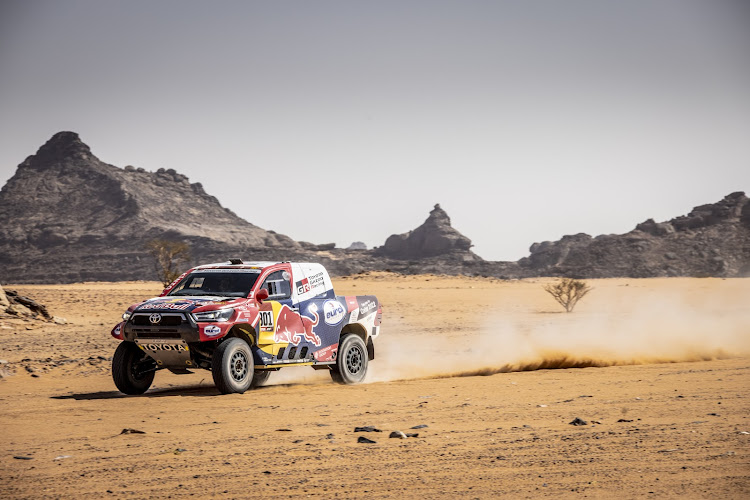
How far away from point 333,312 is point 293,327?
1.09 metres

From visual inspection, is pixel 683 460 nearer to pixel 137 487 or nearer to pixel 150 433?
pixel 137 487

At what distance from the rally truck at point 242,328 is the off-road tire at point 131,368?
0.02 metres

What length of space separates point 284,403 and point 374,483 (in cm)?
481

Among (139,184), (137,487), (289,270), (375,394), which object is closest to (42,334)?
(289,270)

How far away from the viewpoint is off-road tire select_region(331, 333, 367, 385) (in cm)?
1384

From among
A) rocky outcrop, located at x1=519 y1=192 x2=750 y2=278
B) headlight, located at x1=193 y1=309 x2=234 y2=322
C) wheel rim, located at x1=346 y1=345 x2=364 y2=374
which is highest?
rocky outcrop, located at x1=519 y1=192 x2=750 y2=278

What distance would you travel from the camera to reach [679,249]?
102750 mm

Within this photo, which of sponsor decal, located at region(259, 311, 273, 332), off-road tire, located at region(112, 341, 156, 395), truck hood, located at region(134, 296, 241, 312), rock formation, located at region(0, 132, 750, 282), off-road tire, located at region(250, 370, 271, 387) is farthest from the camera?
rock formation, located at region(0, 132, 750, 282)

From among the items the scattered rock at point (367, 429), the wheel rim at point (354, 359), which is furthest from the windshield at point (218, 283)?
the scattered rock at point (367, 429)

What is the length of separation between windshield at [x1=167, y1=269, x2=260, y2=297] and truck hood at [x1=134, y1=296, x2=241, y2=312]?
17.2 inches

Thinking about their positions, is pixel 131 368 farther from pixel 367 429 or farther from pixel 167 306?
pixel 367 429

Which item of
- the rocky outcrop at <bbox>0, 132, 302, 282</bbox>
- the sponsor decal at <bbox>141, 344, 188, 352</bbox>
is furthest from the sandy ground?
the rocky outcrop at <bbox>0, 132, 302, 282</bbox>

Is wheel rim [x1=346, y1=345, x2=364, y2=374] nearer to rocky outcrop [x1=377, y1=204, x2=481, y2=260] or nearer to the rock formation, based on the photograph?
the rock formation

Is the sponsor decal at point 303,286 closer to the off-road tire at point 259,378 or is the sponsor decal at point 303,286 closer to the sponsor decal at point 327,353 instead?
the sponsor decal at point 327,353
